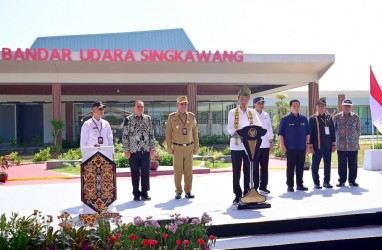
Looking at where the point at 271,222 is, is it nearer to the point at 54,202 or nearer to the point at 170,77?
the point at 54,202

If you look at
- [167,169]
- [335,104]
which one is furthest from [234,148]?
[335,104]

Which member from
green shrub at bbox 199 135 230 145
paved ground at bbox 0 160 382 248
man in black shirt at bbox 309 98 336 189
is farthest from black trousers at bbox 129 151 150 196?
green shrub at bbox 199 135 230 145

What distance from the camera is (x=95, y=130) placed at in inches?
274

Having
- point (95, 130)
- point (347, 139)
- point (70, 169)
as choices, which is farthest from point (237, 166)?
point (70, 169)

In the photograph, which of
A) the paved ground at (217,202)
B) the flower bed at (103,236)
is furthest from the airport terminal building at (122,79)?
the flower bed at (103,236)

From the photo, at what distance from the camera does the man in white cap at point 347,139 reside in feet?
27.1

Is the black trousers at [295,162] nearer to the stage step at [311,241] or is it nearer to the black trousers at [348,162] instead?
the black trousers at [348,162]

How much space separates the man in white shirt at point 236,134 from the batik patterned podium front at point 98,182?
205cm

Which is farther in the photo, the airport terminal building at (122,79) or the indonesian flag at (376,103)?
the airport terminal building at (122,79)

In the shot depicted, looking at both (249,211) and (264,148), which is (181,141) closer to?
(264,148)

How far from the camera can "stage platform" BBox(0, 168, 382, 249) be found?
16.2ft

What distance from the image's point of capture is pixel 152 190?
28.6ft

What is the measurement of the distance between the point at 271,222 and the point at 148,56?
1742cm

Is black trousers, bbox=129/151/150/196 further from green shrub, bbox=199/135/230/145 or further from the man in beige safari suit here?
green shrub, bbox=199/135/230/145
